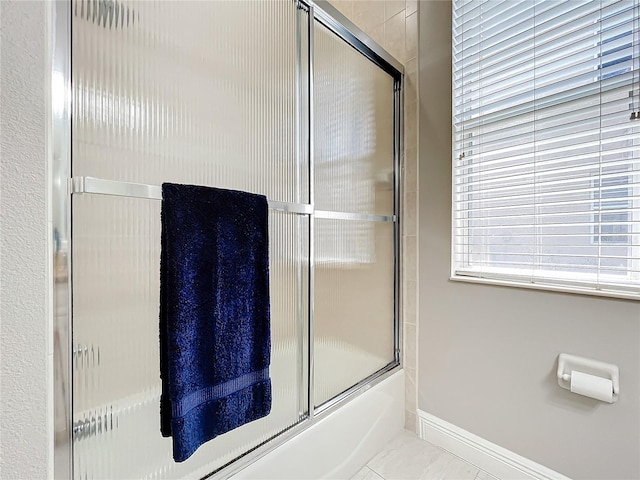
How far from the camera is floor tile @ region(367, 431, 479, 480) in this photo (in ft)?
4.40

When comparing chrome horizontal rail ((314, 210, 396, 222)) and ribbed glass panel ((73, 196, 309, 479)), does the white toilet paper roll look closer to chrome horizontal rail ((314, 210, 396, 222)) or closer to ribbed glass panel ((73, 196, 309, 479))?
chrome horizontal rail ((314, 210, 396, 222))

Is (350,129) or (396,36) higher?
(396,36)

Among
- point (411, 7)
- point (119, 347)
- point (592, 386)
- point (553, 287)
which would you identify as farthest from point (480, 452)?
point (411, 7)

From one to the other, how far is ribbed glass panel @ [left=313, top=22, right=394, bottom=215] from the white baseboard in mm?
1083

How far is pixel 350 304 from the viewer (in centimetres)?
142

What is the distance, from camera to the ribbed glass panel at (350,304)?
4.17 ft

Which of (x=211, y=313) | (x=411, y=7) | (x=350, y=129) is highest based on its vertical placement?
(x=411, y=7)

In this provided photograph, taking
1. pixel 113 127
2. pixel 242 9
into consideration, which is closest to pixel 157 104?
pixel 113 127

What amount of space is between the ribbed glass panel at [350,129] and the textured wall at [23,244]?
2.72 feet

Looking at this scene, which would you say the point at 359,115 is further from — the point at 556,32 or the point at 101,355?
the point at 101,355

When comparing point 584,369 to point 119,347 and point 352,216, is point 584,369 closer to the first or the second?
point 352,216

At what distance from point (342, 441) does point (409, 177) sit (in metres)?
1.26

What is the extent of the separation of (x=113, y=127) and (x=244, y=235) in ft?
1.33

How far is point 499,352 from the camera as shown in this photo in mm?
1341
